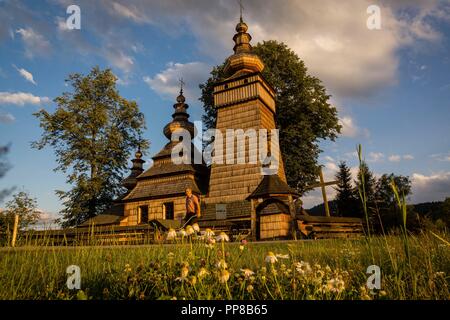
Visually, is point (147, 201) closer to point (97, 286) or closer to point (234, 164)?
point (234, 164)

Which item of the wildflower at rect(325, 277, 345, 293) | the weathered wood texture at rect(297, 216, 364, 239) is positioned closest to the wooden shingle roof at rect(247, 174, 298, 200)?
the weathered wood texture at rect(297, 216, 364, 239)

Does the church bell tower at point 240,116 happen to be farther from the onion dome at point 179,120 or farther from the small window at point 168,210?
the onion dome at point 179,120

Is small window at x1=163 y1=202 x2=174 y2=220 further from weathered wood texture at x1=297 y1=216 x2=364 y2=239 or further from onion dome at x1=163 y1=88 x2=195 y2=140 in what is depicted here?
weathered wood texture at x1=297 y1=216 x2=364 y2=239

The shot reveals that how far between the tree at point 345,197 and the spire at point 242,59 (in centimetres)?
1921

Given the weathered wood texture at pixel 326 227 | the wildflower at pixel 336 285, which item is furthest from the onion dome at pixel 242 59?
the wildflower at pixel 336 285

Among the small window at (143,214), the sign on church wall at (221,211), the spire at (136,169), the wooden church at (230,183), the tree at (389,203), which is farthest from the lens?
the spire at (136,169)

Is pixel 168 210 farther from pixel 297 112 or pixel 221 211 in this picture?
pixel 297 112

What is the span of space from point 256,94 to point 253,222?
418 inches

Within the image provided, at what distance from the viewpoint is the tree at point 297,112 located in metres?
25.4

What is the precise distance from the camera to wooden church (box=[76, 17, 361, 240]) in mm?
17234

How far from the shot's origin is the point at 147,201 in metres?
24.7

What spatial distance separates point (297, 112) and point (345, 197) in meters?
17.6

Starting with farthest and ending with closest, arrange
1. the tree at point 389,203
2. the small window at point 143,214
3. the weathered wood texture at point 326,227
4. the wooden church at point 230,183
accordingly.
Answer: the small window at point 143,214 < the wooden church at point 230,183 < the weathered wood texture at point 326,227 < the tree at point 389,203

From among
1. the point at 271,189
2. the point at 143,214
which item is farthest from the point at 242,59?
the point at 143,214
